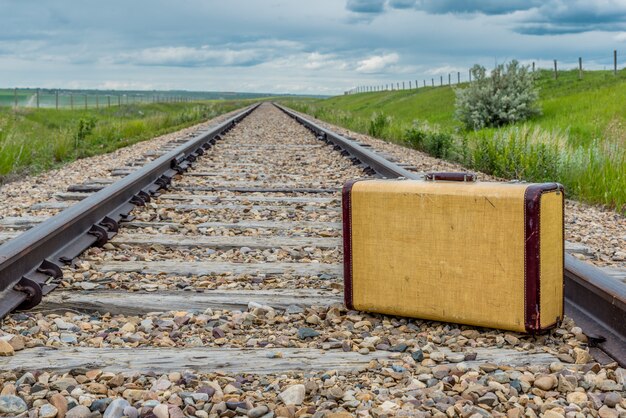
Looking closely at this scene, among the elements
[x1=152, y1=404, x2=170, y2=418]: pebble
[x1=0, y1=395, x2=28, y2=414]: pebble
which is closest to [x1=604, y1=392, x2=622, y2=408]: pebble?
[x1=152, y1=404, x2=170, y2=418]: pebble

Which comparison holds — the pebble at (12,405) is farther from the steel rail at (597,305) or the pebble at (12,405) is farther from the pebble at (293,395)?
the steel rail at (597,305)

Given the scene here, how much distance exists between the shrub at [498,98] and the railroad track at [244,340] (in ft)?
52.6

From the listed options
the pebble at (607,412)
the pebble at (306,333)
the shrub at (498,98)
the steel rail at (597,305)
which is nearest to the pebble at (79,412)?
the pebble at (306,333)

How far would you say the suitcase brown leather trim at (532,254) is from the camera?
2.51 meters

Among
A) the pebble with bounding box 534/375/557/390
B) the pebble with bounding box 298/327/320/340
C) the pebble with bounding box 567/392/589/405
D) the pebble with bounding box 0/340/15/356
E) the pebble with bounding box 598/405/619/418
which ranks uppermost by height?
the pebble with bounding box 0/340/15/356

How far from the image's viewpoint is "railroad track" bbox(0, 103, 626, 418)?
217cm

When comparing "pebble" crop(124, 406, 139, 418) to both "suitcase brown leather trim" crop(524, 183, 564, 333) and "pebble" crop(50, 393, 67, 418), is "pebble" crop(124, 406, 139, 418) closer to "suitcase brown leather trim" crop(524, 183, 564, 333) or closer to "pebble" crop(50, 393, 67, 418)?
"pebble" crop(50, 393, 67, 418)

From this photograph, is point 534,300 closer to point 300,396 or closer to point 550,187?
point 550,187

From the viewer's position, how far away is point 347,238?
298 cm

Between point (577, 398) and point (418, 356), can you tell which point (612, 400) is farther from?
point (418, 356)

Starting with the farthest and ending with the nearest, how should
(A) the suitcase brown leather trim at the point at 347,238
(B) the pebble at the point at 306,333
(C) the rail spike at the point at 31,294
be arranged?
(C) the rail spike at the point at 31,294, (A) the suitcase brown leather trim at the point at 347,238, (B) the pebble at the point at 306,333

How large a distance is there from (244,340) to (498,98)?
18.1m

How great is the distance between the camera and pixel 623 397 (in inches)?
85.7

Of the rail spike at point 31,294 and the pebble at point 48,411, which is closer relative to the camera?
the pebble at point 48,411
